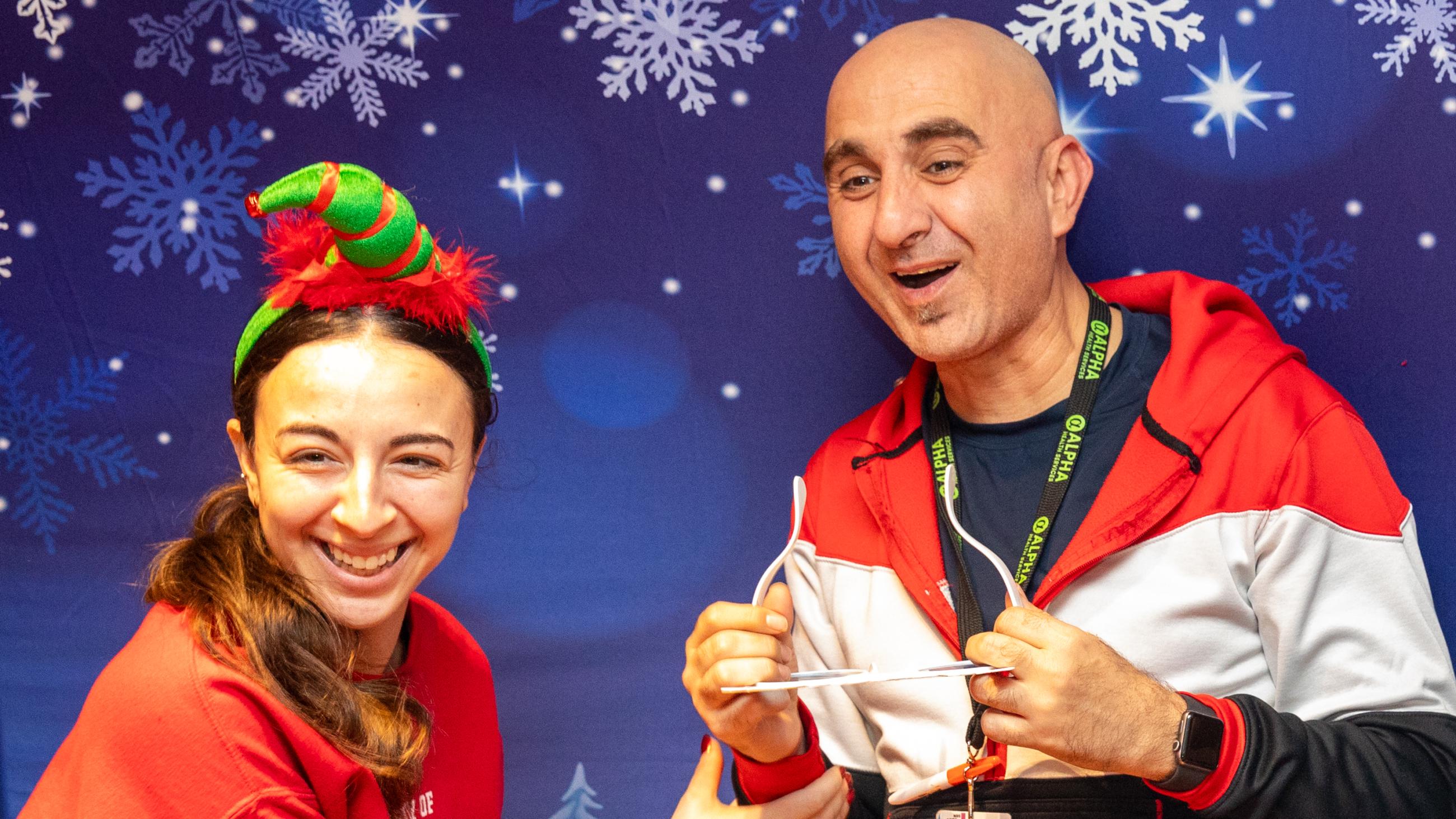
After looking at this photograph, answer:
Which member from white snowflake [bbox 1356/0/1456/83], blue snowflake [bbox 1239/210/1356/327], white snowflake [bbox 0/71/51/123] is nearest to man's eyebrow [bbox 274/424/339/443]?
white snowflake [bbox 0/71/51/123]

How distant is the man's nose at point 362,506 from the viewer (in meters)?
1.68

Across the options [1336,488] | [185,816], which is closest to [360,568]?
[185,816]

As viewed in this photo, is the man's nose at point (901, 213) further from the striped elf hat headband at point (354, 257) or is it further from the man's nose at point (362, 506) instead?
the man's nose at point (362, 506)

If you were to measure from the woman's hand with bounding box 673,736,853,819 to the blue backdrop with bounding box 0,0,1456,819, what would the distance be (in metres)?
0.45

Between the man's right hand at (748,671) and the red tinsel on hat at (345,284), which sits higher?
the red tinsel on hat at (345,284)

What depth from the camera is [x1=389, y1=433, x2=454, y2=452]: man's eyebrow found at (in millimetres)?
1712

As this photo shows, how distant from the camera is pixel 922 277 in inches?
75.1

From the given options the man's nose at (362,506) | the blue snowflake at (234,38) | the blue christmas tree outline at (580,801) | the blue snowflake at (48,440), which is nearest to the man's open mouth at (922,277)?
the man's nose at (362,506)

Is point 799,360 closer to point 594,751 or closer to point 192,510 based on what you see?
point 594,751

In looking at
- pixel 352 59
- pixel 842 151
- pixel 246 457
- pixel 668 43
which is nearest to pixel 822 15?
pixel 668 43

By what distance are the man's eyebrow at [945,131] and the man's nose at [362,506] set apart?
35.2 inches

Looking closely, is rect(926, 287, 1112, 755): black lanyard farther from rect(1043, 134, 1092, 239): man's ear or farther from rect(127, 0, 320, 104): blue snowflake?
rect(127, 0, 320, 104): blue snowflake

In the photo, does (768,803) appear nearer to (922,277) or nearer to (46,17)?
(922,277)

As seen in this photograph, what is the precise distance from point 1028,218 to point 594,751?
123 cm
